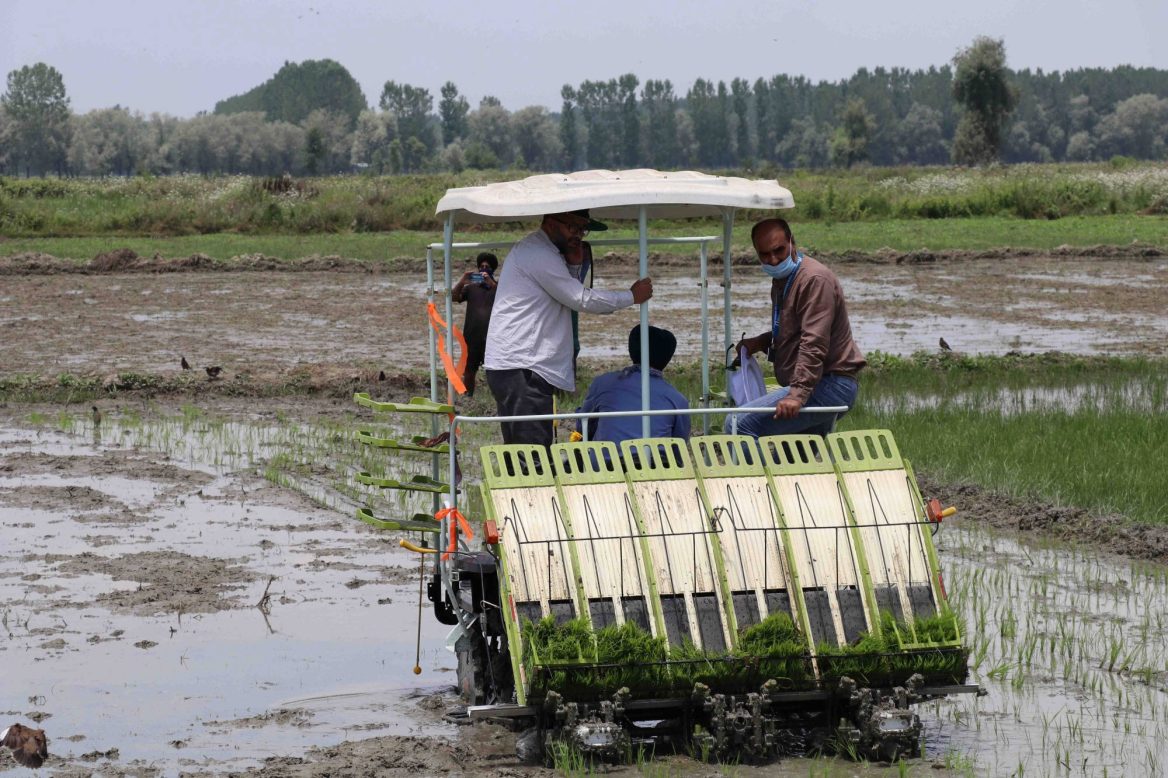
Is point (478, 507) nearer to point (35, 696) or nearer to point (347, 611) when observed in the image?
point (347, 611)

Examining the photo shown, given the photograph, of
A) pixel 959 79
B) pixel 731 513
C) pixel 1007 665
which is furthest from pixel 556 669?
pixel 959 79

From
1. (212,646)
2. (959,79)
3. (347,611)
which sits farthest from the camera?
(959,79)

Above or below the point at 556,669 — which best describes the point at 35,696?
below

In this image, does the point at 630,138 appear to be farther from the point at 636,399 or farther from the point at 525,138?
the point at 636,399

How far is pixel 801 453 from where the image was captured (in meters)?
8.18

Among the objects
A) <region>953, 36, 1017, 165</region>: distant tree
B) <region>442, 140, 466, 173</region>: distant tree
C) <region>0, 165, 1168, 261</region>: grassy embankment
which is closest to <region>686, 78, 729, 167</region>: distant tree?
<region>442, 140, 466, 173</region>: distant tree

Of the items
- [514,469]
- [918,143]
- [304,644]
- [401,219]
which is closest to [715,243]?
[401,219]

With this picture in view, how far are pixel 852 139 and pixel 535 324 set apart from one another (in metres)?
136

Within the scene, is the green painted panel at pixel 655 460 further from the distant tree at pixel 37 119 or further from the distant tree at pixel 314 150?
the distant tree at pixel 37 119

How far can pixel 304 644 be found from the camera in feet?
29.3

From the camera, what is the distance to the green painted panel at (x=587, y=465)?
7051 millimetres

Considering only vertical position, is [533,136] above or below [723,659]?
above

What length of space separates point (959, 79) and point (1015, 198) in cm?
5071

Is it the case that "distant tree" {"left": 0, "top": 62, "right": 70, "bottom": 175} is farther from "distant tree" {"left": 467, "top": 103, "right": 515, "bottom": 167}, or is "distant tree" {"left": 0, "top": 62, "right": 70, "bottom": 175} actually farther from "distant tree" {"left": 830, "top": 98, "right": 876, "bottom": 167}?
"distant tree" {"left": 830, "top": 98, "right": 876, "bottom": 167}
